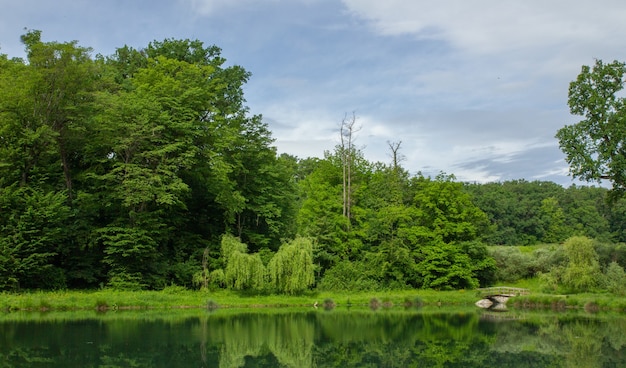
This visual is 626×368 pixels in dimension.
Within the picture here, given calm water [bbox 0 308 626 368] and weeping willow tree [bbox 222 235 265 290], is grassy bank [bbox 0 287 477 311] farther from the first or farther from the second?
calm water [bbox 0 308 626 368]

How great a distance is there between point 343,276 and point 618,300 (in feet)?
54.4

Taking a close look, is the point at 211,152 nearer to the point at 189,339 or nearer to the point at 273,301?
the point at 273,301

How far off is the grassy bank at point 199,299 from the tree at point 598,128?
11.0m

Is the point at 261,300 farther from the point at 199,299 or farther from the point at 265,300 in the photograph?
the point at 199,299

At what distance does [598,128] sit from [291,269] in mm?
21175

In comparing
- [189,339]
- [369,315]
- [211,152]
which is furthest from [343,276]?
[189,339]

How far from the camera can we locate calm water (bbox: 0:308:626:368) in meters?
14.5

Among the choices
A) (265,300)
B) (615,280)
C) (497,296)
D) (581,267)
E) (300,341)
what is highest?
(581,267)

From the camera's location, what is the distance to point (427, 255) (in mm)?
39625

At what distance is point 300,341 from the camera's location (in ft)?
60.0

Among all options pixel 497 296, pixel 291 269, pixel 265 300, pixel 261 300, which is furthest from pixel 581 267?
pixel 261 300

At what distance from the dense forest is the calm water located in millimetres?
6297

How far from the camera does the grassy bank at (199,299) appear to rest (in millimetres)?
27203

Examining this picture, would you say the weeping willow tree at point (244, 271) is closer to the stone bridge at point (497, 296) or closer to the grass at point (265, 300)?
the grass at point (265, 300)
